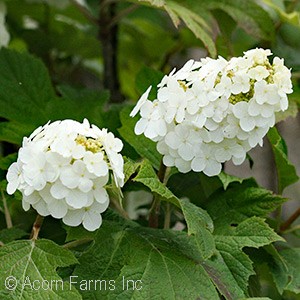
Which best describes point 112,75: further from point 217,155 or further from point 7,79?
point 217,155

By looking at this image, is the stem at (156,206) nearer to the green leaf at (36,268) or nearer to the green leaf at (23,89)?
the green leaf at (36,268)

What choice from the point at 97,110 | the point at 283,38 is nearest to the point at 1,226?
the point at 97,110

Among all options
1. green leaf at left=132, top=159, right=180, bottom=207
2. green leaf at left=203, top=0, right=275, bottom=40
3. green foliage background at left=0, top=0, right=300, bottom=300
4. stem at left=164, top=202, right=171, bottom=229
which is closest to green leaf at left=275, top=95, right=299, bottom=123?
green foliage background at left=0, top=0, right=300, bottom=300

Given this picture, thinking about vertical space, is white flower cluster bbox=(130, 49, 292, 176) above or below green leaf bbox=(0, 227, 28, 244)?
above

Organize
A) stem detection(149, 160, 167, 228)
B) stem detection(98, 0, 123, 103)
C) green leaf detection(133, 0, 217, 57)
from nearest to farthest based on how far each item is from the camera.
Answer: stem detection(149, 160, 167, 228) < green leaf detection(133, 0, 217, 57) < stem detection(98, 0, 123, 103)

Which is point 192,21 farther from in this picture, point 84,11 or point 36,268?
point 36,268

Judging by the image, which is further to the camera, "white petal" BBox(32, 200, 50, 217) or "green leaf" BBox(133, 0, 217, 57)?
"green leaf" BBox(133, 0, 217, 57)

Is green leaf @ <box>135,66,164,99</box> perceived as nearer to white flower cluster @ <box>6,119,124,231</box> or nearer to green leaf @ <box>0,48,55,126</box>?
green leaf @ <box>0,48,55,126</box>
